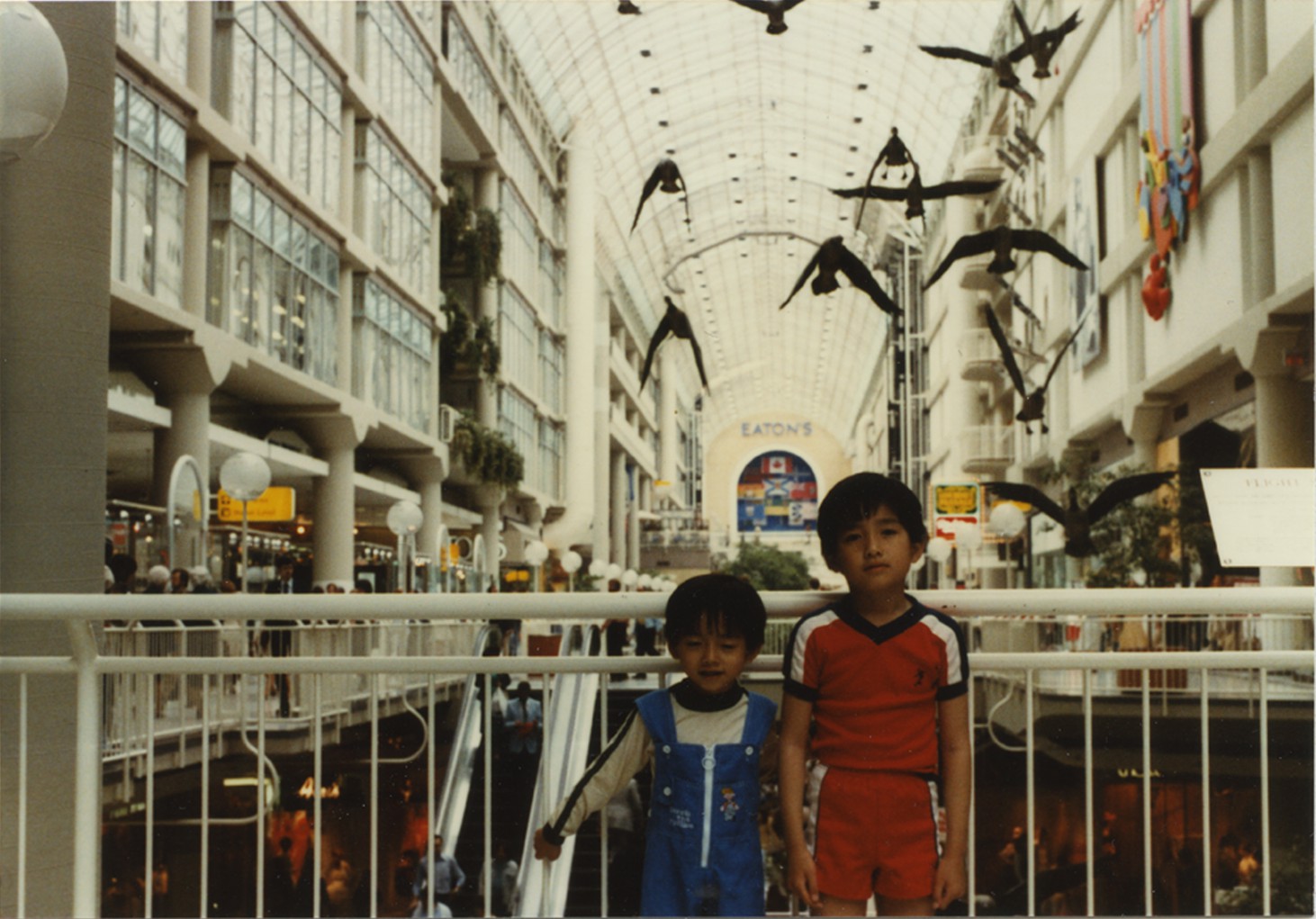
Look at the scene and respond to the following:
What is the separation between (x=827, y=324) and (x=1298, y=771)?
8933cm

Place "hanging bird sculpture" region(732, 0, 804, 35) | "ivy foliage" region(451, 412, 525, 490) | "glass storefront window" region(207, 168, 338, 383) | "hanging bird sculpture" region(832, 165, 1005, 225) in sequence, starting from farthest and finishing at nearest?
1. "ivy foliage" region(451, 412, 525, 490)
2. "glass storefront window" region(207, 168, 338, 383)
3. "hanging bird sculpture" region(832, 165, 1005, 225)
4. "hanging bird sculpture" region(732, 0, 804, 35)

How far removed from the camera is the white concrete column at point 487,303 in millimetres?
40312

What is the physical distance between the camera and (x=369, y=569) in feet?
133

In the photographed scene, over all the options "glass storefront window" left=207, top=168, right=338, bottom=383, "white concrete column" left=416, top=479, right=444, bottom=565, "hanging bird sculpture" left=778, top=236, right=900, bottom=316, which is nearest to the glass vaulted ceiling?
"white concrete column" left=416, top=479, right=444, bottom=565

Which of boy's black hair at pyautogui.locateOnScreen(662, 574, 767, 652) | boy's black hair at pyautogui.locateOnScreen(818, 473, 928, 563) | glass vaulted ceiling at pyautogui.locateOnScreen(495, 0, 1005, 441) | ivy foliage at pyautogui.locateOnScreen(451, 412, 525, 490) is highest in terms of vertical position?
glass vaulted ceiling at pyautogui.locateOnScreen(495, 0, 1005, 441)

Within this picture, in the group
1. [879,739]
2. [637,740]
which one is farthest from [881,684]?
[637,740]

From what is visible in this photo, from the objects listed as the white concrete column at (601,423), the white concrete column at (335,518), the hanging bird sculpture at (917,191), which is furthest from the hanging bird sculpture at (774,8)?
the white concrete column at (601,423)

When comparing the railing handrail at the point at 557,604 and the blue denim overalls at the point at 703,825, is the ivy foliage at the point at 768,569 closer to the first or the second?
the railing handrail at the point at 557,604

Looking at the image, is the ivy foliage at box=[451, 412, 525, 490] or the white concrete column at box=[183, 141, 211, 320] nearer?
the white concrete column at box=[183, 141, 211, 320]

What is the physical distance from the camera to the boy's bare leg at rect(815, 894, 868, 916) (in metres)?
3.62

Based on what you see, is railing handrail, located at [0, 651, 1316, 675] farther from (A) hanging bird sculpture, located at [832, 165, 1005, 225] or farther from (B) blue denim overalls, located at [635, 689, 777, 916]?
(A) hanging bird sculpture, located at [832, 165, 1005, 225]

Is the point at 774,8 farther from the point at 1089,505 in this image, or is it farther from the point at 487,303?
the point at 487,303

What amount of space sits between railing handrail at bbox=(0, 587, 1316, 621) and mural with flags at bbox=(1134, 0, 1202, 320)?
1721cm

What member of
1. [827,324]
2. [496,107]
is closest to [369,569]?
[496,107]
